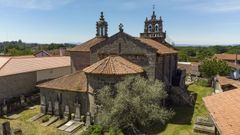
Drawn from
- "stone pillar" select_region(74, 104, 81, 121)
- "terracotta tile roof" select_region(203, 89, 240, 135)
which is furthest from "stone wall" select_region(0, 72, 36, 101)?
"terracotta tile roof" select_region(203, 89, 240, 135)

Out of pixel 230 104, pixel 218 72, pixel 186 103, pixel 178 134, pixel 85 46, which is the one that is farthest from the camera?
pixel 218 72

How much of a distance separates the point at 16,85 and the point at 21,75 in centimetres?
186

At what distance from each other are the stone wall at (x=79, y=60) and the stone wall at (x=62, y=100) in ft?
39.1

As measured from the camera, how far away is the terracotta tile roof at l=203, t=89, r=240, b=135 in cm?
1151

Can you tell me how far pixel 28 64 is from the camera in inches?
1558

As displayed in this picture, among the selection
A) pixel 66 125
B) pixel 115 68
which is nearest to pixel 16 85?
pixel 66 125

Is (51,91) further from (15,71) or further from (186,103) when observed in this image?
(186,103)

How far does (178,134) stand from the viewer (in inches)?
869

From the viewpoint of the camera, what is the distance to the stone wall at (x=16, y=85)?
107 feet

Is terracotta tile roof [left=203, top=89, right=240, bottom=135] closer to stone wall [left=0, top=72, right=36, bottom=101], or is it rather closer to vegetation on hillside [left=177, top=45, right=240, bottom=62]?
stone wall [left=0, top=72, right=36, bottom=101]

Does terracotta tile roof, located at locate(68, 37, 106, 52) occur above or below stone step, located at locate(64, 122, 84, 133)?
above

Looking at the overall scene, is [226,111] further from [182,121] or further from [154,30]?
[154,30]

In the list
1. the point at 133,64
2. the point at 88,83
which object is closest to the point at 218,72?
the point at 133,64

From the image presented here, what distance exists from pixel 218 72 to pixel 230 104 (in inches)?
1361
